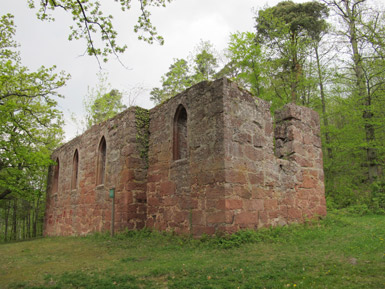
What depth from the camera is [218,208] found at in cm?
697

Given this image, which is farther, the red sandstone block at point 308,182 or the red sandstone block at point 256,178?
the red sandstone block at point 308,182

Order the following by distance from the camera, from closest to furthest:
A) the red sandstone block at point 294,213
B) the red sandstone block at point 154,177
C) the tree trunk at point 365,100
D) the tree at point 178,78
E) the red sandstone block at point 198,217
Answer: the red sandstone block at point 198,217 < the red sandstone block at point 294,213 < the red sandstone block at point 154,177 < the tree trunk at point 365,100 < the tree at point 178,78

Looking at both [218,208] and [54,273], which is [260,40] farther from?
[54,273]

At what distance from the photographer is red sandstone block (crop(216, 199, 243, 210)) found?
22.5 ft

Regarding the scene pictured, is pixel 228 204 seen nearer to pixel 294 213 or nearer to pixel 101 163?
pixel 294 213

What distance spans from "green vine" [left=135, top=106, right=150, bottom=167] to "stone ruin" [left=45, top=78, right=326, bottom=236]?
0.03 meters

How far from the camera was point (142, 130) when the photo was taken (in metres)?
10.1

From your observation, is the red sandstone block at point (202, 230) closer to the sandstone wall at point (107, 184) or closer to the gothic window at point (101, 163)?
the sandstone wall at point (107, 184)

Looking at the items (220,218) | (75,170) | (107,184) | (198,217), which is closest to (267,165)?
(220,218)

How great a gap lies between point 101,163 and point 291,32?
14824mm

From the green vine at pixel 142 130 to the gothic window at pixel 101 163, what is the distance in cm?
239

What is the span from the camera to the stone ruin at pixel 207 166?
727cm

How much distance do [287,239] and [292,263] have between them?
2162 millimetres

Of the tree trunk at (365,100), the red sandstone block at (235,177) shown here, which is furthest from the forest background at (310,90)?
the red sandstone block at (235,177)
